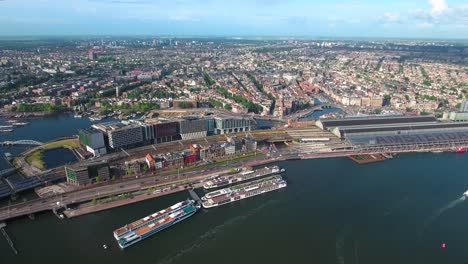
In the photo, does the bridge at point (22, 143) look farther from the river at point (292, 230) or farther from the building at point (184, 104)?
the building at point (184, 104)

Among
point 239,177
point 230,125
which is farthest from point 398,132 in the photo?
point 239,177

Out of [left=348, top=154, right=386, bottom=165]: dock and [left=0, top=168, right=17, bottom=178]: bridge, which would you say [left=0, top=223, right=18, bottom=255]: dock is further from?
[left=348, top=154, right=386, bottom=165]: dock

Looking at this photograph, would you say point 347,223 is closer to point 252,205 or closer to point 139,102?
point 252,205

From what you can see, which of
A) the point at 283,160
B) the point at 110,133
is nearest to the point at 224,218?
the point at 283,160

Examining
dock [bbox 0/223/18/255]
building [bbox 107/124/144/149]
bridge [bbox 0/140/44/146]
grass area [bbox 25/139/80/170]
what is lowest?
dock [bbox 0/223/18/255]

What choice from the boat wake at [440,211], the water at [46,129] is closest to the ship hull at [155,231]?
the boat wake at [440,211]

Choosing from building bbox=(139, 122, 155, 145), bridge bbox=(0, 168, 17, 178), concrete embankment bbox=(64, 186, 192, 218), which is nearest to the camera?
concrete embankment bbox=(64, 186, 192, 218)

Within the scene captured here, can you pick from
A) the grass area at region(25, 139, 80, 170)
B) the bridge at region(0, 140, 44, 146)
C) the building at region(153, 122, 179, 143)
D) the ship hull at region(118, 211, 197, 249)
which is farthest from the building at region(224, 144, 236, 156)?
the bridge at region(0, 140, 44, 146)
